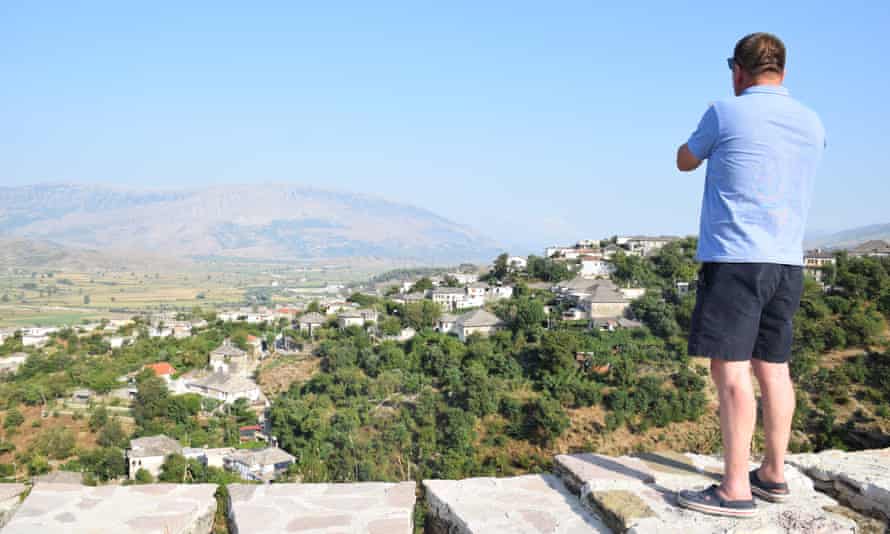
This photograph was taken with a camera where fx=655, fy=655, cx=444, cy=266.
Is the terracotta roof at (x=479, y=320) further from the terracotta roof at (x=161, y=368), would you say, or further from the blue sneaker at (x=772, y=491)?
the blue sneaker at (x=772, y=491)

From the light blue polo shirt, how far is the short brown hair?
87 mm

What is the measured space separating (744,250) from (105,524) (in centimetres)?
268

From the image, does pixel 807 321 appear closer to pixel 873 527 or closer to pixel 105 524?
pixel 873 527

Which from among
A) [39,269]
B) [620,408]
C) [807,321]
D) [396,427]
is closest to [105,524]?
[396,427]

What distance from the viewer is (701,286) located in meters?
2.46

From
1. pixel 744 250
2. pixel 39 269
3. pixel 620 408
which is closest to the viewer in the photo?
pixel 744 250

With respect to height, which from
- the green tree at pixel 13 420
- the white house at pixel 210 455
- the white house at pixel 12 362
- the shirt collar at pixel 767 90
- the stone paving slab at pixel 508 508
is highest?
the shirt collar at pixel 767 90

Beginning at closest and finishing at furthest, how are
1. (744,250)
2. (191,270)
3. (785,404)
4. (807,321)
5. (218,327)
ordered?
(744,250)
(785,404)
(807,321)
(218,327)
(191,270)

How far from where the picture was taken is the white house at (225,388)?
22.1m

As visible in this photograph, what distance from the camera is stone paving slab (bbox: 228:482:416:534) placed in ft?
8.44

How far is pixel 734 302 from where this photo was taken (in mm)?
2348

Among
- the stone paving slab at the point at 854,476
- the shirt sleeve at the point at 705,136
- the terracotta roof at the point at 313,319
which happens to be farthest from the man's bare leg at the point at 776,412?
the terracotta roof at the point at 313,319

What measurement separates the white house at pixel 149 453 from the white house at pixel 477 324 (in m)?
12.5

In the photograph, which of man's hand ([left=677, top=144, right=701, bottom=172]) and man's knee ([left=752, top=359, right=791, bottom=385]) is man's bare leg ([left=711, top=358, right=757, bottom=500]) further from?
man's hand ([left=677, top=144, right=701, bottom=172])
